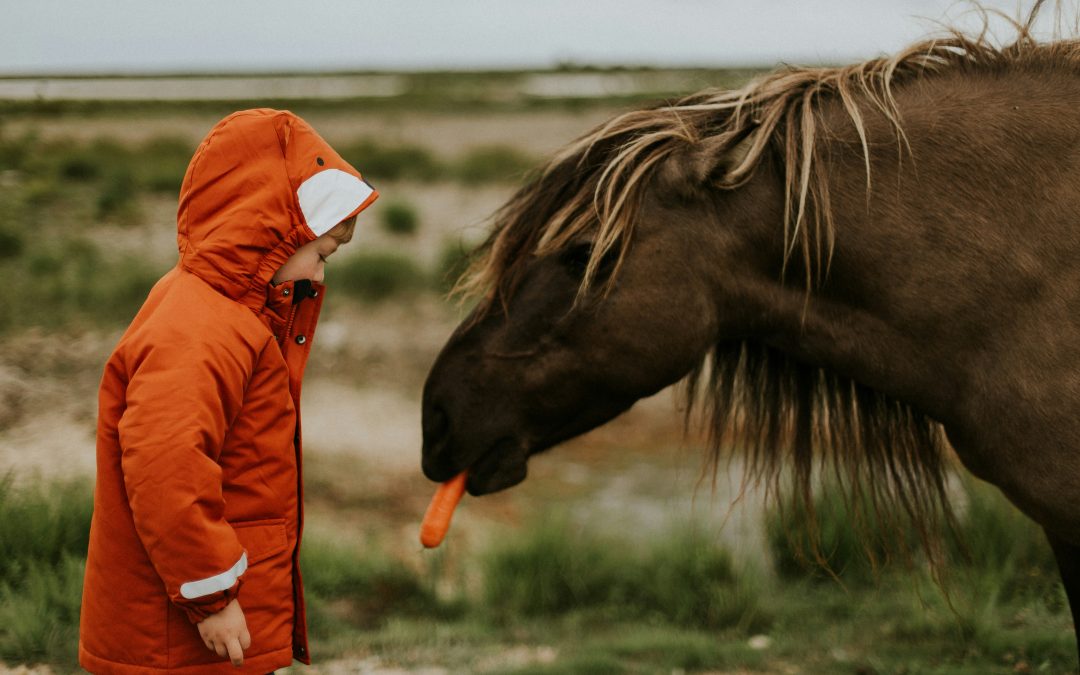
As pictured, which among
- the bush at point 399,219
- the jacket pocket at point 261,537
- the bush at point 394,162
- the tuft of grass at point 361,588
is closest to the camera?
the jacket pocket at point 261,537

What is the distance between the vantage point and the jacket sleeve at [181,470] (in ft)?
5.85

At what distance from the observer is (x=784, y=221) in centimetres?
232

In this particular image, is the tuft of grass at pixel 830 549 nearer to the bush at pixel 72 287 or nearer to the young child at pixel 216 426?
the young child at pixel 216 426

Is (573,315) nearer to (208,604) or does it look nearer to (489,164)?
(208,604)

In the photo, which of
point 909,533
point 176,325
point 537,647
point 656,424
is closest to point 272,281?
point 176,325

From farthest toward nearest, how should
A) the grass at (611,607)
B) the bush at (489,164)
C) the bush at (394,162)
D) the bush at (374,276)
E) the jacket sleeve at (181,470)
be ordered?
the bush at (394,162), the bush at (489,164), the bush at (374,276), the grass at (611,607), the jacket sleeve at (181,470)

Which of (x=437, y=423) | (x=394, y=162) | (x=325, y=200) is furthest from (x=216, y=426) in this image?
(x=394, y=162)

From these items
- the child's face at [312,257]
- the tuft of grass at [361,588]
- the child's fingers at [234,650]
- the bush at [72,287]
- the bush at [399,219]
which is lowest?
the tuft of grass at [361,588]

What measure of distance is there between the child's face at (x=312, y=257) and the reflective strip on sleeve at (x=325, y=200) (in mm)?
32

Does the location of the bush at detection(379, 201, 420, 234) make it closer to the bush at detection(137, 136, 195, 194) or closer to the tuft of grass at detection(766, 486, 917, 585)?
the bush at detection(137, 136, 195, 194)

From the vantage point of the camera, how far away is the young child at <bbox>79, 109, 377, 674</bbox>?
1806 mm

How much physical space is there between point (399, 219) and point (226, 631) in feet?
27.7

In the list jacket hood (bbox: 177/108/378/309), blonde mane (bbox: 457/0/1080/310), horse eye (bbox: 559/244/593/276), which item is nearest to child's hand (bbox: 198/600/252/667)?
jacket hood (bbox: 177/108/378/309)

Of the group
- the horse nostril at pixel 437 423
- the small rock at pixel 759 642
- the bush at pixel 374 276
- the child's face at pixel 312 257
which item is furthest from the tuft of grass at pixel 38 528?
the bush at pixel 374 276
